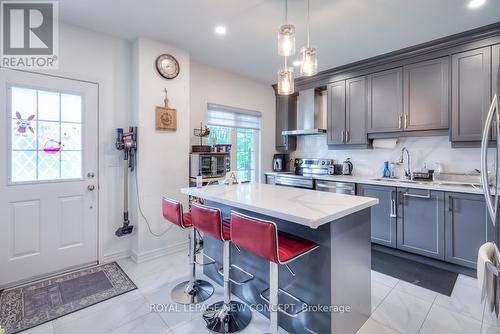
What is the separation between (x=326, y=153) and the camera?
456 centimetres

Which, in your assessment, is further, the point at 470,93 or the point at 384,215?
the point at 384,215

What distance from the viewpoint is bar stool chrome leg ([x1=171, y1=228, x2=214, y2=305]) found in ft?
7.26

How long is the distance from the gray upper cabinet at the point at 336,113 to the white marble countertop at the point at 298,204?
2.23 meters

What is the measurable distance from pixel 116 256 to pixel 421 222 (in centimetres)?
372

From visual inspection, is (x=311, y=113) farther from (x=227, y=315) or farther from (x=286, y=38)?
(x=227, y=315)

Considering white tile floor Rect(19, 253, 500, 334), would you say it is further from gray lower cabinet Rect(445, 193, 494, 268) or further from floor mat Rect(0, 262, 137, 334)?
gray lower cabinet Rect(445, 193, 494, 268)

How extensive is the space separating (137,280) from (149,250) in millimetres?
544

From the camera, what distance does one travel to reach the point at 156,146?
3123mm

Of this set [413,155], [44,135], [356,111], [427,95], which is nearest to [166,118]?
[44,135]

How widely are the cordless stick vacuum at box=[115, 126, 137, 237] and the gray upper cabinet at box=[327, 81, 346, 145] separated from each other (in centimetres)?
302

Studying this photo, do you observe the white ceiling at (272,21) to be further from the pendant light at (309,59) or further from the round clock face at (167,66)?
the pendant light at (309,59)

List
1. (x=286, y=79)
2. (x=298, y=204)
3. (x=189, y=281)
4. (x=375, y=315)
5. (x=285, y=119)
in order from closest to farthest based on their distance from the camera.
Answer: (x=298, y=204) < (x=375, y=315) < (x=286, y=79) < (x=189, y=281) < (x=285, y=119)

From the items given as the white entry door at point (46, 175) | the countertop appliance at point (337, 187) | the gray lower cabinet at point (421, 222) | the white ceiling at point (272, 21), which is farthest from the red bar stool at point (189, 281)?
the gray lower cabinet at point (421, 222)

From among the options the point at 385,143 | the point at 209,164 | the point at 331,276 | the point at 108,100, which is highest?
the point at 108,100
